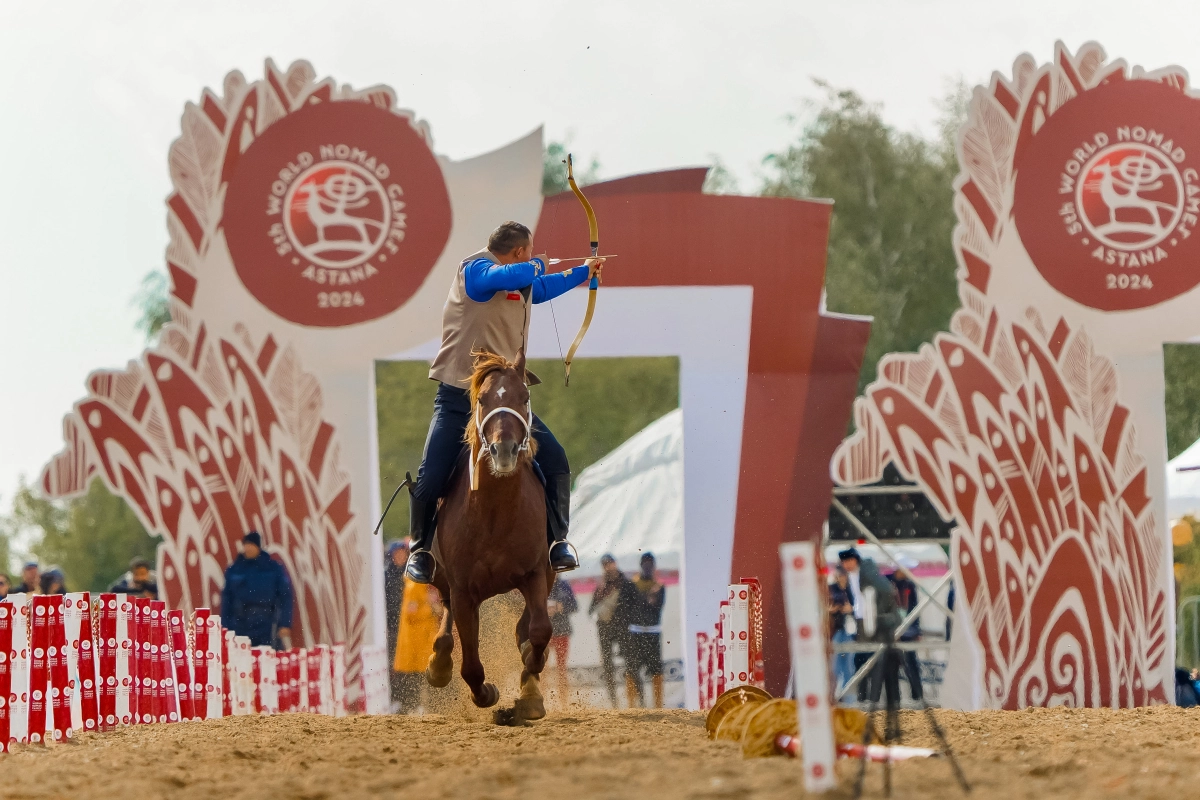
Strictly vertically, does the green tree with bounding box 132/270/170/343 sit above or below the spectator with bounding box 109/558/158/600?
above

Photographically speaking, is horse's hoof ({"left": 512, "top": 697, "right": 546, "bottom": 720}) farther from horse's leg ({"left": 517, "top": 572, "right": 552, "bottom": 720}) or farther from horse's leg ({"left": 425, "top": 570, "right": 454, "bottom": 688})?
horse's leg ({"left": 425, "top": 570, "right": 454, "bottom": 688})

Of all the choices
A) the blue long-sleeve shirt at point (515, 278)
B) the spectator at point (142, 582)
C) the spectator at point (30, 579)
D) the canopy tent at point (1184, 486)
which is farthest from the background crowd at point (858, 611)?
the spectator at point (30, 579)

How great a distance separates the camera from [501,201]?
14891mm

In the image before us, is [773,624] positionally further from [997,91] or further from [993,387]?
[997,91]

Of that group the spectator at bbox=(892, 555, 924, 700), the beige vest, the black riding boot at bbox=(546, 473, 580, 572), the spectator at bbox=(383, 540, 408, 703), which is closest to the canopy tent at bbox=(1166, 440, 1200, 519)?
the spectator at bbox=(892, 555, 924, 700)

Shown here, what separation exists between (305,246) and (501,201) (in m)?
2.10

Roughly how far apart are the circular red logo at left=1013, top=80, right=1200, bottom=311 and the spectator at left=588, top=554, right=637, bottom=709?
5566mm

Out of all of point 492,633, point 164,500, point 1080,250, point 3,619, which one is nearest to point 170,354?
point 164,500

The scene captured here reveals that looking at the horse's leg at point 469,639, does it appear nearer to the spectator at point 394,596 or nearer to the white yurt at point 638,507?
the spectator at point 394,596

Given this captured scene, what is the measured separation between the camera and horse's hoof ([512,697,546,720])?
8.80 metres

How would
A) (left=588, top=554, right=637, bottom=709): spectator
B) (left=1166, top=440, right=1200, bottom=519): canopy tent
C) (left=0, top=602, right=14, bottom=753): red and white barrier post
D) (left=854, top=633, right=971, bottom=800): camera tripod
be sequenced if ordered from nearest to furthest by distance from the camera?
(left=854, top=633, right=971, bottom=800): camera tripod, (left=0, top=602, right=14, bottom=753): red and white barrier post, (left=588, top=554, right=637, bottom=709): spectator, (left=1166, top=440, right=1200, bottom=519): canopy tent

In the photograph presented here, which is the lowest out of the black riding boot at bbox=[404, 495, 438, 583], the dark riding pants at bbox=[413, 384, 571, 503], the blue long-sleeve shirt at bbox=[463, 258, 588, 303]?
the black riding boot at bbox=[404, 495, 438, 583]

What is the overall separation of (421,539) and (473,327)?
4.50ft

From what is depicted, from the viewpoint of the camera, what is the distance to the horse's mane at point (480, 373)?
7.83m
